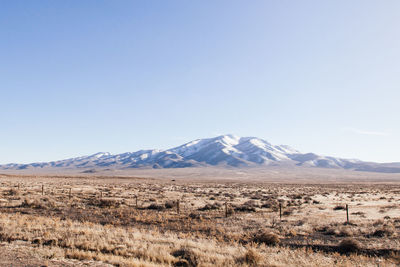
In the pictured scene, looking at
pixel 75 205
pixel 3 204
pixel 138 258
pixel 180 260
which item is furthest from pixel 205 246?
pixel 3 204

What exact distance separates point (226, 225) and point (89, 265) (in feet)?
40.3

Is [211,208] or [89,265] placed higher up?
[89,265]

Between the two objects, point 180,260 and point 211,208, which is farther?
point 211,208

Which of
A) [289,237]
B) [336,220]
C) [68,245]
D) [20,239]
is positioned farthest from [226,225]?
[20,239]

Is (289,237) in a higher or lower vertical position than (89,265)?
lower

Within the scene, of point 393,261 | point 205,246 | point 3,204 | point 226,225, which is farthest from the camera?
point 3,204

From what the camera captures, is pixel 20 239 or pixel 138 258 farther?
pixel 20 239

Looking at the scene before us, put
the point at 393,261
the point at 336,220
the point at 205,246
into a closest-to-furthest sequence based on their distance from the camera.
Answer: the point at 393,261 → the point at 205,246 → the point at 336,220

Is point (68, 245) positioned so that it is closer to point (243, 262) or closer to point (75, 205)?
point (243, 262)

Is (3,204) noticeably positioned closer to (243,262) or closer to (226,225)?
(226,225)

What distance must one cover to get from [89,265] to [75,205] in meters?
20.7

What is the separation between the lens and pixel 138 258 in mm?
10539

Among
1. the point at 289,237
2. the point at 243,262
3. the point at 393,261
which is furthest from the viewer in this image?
the point at 289,237

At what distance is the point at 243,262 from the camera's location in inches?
400
